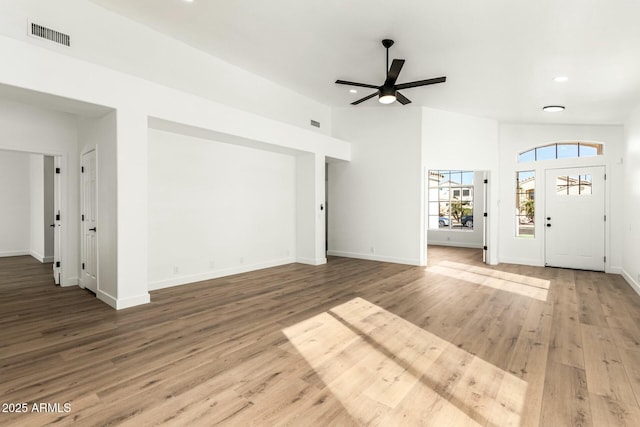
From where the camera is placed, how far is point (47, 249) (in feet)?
25.0

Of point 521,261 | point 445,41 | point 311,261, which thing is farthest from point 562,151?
point 311,261

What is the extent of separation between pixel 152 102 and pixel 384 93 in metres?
3.12

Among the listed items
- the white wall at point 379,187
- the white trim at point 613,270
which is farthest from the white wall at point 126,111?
the white trim at point 613,270

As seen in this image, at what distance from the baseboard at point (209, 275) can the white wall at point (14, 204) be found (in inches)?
251

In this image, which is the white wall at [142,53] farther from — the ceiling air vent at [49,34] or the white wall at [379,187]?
the white wall at [379,187]

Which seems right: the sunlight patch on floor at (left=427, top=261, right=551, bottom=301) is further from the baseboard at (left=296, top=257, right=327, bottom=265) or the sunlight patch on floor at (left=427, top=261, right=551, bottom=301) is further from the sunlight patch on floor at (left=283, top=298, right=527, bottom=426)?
the sunlight patch on floor at (left=283, top=298, right=527, bottom=426)

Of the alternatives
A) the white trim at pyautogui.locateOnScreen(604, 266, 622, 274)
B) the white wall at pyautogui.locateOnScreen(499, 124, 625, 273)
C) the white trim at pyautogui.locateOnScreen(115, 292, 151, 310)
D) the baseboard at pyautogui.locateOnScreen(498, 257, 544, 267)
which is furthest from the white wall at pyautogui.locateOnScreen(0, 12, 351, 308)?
the white trim at pyautogui.locateOnScreen(604, 266, 622, 274)

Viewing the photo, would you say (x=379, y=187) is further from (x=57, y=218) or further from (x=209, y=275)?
(x=57, y=218)

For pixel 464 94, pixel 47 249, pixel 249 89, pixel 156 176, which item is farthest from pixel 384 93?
pixel 47 249

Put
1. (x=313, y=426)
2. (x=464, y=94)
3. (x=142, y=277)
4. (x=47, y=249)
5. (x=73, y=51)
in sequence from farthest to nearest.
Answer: (x=47, y=249) < (x=464, y=94) < (x=142, y=277) < (x=73, y=51) < (x=313, y=426)

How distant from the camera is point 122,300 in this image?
4.02m

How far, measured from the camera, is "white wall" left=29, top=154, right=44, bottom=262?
779 centimetres

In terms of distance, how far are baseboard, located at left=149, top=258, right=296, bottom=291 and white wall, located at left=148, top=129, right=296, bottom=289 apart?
0.05 ft

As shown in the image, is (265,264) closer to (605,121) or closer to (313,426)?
(313,426)
